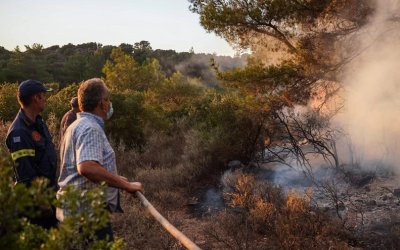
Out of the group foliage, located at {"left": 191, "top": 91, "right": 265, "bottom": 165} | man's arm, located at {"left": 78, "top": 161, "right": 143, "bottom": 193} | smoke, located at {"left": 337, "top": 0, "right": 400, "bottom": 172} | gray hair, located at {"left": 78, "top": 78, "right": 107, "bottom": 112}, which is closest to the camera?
man's arm, located at {"left": 78, "top": 161, "right": 143, "bottom": 193}

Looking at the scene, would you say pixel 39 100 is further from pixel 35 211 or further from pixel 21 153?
pixel 35 211

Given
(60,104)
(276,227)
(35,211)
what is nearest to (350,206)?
(276,227)

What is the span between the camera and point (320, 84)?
35.3ft

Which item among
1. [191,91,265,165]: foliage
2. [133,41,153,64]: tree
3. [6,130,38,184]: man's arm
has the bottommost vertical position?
[191,91,265,165]: foliage

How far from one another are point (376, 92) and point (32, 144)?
30.2 feet

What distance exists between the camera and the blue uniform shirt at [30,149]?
3.40 meters

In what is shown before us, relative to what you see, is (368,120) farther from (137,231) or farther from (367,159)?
(137,231)

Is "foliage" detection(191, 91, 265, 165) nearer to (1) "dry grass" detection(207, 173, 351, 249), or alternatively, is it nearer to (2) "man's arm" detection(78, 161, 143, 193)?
(1) "dry grass" detection(207, 173, 351, 249)

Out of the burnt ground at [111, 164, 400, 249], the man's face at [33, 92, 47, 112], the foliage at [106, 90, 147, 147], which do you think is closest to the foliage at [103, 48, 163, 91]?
the foliage at [106, 90, 147, 147]

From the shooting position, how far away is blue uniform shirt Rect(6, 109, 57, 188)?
3.40 m

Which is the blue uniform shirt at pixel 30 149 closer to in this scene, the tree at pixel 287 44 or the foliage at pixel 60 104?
the tree at pixel 287 44

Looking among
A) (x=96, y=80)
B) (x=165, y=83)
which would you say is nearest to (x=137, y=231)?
(x=96, y=80)

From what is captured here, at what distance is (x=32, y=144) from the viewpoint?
3.58 metres

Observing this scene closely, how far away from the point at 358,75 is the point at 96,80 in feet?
28.4
